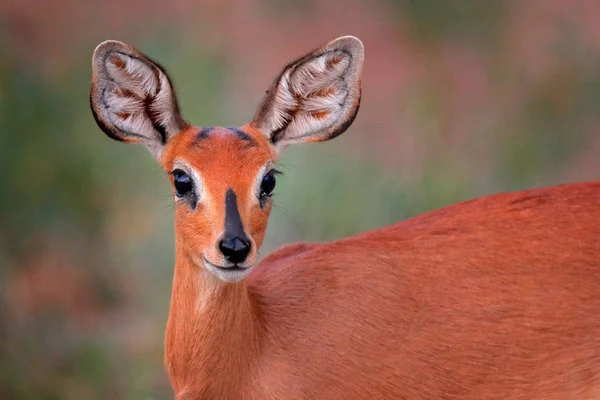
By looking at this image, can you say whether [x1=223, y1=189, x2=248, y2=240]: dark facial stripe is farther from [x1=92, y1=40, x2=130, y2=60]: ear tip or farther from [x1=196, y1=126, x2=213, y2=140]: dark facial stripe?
[x1=92, y1=40, x2=130, y2=60]: ear tip

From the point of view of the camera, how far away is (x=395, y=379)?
529 cm

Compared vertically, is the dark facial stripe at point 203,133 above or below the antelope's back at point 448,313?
above

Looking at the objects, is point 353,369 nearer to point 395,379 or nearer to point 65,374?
point 395,379

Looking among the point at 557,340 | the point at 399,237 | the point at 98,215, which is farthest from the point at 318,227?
the point at 557,340

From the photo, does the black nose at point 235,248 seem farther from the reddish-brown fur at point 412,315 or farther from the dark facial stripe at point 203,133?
the dark facial stripe at point 203,133

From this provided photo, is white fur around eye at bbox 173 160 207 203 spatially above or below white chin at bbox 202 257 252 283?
above

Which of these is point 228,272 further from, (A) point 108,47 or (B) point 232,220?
(A) point 108,47

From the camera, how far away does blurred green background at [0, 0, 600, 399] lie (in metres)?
8.58

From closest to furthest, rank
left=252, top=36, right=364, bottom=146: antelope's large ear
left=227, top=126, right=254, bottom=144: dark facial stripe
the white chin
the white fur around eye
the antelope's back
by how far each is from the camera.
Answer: the white chin → the white fur around eye → left=227, top=126, right=254, bottom=144: dark facial stripe → left=252, top=36, right=364, bottom=146: antelope's large ear → the antelope's back

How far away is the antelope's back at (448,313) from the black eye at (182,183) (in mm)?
879

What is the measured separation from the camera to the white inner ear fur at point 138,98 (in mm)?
5008

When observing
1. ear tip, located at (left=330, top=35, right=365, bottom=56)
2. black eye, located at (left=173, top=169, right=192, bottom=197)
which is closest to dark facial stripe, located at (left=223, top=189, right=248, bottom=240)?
black eye, located at (left=173, top=169, right=192, bottom=197)

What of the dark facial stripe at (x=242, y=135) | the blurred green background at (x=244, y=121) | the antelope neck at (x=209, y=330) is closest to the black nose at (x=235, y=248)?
the antelope neck at (x=209, y=330)

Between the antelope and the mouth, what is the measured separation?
0.09ft
